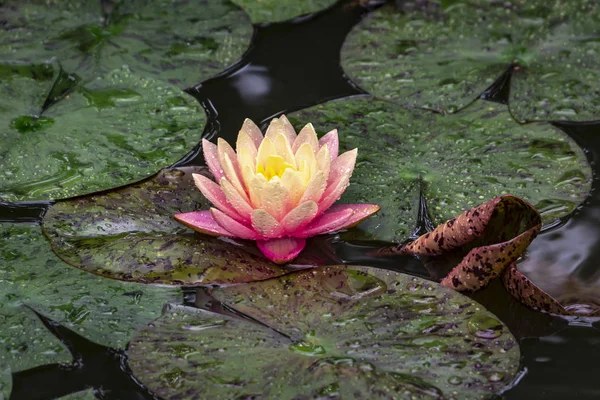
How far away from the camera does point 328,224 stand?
1825mm

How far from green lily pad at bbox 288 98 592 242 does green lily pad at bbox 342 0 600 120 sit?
11 cm

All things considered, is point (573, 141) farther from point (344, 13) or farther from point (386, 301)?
point (344, 13)

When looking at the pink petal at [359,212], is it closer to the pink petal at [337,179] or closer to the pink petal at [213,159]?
the pink petal at [337,179]

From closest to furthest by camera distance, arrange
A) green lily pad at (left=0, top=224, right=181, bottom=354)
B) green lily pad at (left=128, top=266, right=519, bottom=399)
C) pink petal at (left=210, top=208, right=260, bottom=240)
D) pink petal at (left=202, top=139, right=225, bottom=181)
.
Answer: green lily pad at (left=128, top=266, right=519, bottom=399) < green lily pad at (left=0, top=224, right=181, bottom=354) < pink petal at (left=210, top=208, right=260, bottom=240) < pink petal at (left=202, top=139, right=225, bottom=181)

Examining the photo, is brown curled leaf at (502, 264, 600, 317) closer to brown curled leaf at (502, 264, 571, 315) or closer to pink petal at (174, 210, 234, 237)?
brown curled leaf at (502, 264, 571, 315)

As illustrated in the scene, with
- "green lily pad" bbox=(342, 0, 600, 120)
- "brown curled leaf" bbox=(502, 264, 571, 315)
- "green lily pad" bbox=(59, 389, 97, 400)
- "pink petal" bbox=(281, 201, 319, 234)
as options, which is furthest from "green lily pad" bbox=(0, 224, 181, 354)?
"green lily pad" bbox=(342, 0, 600, 120)

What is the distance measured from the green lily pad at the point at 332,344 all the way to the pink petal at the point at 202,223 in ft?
0.52

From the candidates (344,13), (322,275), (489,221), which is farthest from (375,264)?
(344,13)

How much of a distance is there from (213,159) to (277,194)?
0.29 metres

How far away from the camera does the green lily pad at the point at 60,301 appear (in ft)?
5.39

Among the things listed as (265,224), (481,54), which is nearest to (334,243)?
(265,224)

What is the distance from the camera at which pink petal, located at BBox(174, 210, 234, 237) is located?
5.99ft

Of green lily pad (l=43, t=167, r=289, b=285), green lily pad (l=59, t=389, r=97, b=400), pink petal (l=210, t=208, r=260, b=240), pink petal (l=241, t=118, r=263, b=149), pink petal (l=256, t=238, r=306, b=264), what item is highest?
pink petal (l=241, t=118, r=263, b=149)

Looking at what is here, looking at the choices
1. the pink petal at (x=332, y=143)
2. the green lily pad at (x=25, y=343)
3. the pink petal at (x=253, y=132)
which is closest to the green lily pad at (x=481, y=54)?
the pink petal at (x=332, y=143)
